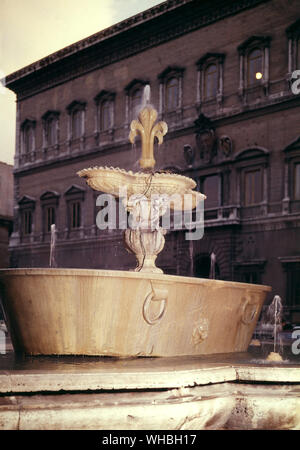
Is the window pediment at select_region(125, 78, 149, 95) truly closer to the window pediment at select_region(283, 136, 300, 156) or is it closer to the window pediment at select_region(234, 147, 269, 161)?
the window pediment at select_region(234, 147, 269, 161)

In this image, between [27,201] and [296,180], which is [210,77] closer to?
[296,180]

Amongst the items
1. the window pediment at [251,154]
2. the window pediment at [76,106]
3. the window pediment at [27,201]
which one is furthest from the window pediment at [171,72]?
the window pediment at [27,201]

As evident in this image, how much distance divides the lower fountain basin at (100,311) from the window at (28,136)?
82.3 ft

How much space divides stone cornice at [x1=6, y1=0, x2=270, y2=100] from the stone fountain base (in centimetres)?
1801

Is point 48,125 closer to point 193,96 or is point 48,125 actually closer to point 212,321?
point 193,96

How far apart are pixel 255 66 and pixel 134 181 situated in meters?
14.5

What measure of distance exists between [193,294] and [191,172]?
53.4 feet

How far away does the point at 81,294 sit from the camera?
4.92 metres

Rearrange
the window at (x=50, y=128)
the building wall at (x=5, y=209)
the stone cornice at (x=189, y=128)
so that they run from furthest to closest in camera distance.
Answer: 1. the building wall at (x=5, y=209)
2. the window at (x=50, y=128)
3. the stone cornice at (x=189, y=128)

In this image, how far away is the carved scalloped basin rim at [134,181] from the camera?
22.3 feet

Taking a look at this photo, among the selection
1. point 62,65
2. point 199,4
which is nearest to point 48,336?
point 199,4

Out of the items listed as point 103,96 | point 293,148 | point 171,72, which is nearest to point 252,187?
point 293,148

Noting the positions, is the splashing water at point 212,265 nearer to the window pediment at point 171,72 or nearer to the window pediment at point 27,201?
the window pediment at point 171,72
